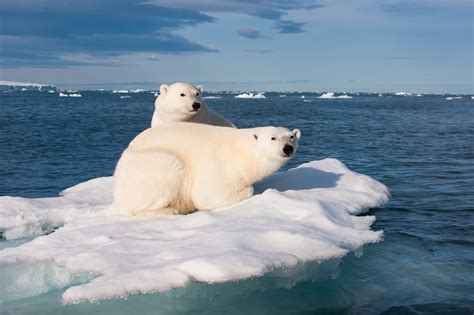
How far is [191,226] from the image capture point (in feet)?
22.0

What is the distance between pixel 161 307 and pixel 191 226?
1.88m

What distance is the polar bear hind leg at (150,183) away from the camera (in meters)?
7.26

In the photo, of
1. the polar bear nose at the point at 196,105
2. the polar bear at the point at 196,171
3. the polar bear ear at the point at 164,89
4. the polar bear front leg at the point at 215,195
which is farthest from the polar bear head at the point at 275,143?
the polar bear ear at the point at 164,89

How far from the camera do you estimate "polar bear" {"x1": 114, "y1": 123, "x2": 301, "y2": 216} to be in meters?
7.22

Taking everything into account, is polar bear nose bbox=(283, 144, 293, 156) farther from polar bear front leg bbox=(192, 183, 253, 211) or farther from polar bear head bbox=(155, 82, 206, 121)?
polar bear head bbox=(155, 82, 206, 121)

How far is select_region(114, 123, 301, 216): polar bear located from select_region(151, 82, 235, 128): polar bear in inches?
59.3

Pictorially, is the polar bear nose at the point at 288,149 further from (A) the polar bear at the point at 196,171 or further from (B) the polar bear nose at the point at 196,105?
(B) the polar bear nose at the point at 196,105

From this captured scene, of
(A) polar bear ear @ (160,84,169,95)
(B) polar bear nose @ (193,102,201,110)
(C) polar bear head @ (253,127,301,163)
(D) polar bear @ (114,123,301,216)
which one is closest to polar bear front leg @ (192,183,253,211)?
(D) polar bear @ (114,123,301,216)

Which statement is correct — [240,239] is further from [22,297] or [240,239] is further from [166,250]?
[22,297]

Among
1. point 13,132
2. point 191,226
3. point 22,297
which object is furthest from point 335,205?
point 13,132

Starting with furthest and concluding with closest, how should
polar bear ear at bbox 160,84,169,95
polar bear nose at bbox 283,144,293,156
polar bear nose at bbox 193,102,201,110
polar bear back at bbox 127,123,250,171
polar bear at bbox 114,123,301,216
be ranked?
polar bear ear at bbox 160,84,169,95, polar bear nose at bbox 193,102,201,110, polar bear back at bbox 127,123,250,171, polar bear at bbox 114,123,301,216, polar bear nose at bbox 283,144,293,156

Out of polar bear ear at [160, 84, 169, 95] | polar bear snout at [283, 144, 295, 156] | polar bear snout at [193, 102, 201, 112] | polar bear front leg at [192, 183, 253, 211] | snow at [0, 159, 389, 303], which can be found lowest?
snow at [0, 159, 389, 303]

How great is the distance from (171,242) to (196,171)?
1.45 metres

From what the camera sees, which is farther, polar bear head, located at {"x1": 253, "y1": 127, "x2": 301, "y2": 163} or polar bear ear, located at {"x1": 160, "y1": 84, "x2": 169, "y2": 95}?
polar bear ear, located at {"x1": 160, "y1": 84, "x2": 169, "y2": 95}
